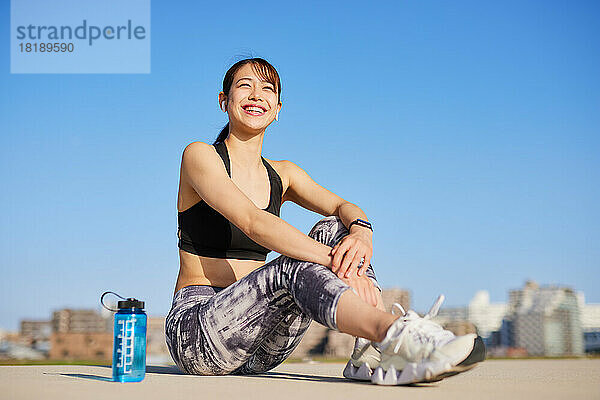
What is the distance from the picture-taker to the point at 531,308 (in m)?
82.8

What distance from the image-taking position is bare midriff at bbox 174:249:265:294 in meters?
2.59

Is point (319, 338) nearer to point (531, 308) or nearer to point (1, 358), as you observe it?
point (531, 308)

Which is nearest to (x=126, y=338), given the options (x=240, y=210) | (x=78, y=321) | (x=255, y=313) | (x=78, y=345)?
(x=255, y=313)

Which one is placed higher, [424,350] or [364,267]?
[364,267]

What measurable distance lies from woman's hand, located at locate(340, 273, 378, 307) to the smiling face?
1043 mm

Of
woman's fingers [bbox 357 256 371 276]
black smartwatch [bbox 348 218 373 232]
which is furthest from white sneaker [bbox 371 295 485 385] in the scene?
black smartwatch [bbox 348 218 373 232]

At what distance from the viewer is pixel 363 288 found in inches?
81.6

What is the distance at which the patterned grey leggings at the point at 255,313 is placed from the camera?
1975mm

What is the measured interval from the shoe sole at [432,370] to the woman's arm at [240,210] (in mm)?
445

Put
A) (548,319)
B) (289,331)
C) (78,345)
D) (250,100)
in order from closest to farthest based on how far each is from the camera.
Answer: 1. (289,331)
2. (250,100)
3. (78,345)
4. (548,319)

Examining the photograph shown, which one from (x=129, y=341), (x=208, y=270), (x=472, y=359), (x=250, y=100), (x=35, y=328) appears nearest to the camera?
(x=472, y=359)

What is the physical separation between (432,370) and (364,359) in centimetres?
45

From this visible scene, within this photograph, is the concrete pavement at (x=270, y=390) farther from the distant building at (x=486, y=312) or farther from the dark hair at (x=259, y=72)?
the distant building at (x=486, y=312)

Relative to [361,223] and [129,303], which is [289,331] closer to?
[361,223]
